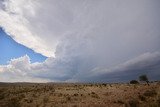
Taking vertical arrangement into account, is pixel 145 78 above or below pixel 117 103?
above

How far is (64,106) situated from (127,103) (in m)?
9.79

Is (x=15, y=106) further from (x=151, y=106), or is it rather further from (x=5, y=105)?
(x=151, y=106)

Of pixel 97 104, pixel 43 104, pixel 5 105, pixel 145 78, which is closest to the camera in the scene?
pixel 97 104

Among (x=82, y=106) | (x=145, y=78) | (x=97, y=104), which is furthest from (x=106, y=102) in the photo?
(x=145, y=78)

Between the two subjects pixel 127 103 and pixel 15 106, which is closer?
pixel 127 103

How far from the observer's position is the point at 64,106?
37969mm

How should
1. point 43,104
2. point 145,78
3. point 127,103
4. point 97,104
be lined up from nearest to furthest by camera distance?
point 127,103
point 97,104
point 43,104
point 145,78

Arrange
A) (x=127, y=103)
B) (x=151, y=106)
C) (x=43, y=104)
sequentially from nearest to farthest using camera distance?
(x=151, y=106) < (x=127, y=103) < (x=43, y=104)

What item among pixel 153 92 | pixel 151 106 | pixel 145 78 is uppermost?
pixel 145 78

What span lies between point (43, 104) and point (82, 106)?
7692 millimetres

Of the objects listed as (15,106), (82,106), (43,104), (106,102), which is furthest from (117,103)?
(15,106)

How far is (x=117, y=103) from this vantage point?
122 ft

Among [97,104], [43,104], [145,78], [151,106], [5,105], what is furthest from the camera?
[145,78]

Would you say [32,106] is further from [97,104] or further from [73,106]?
[97,104]
